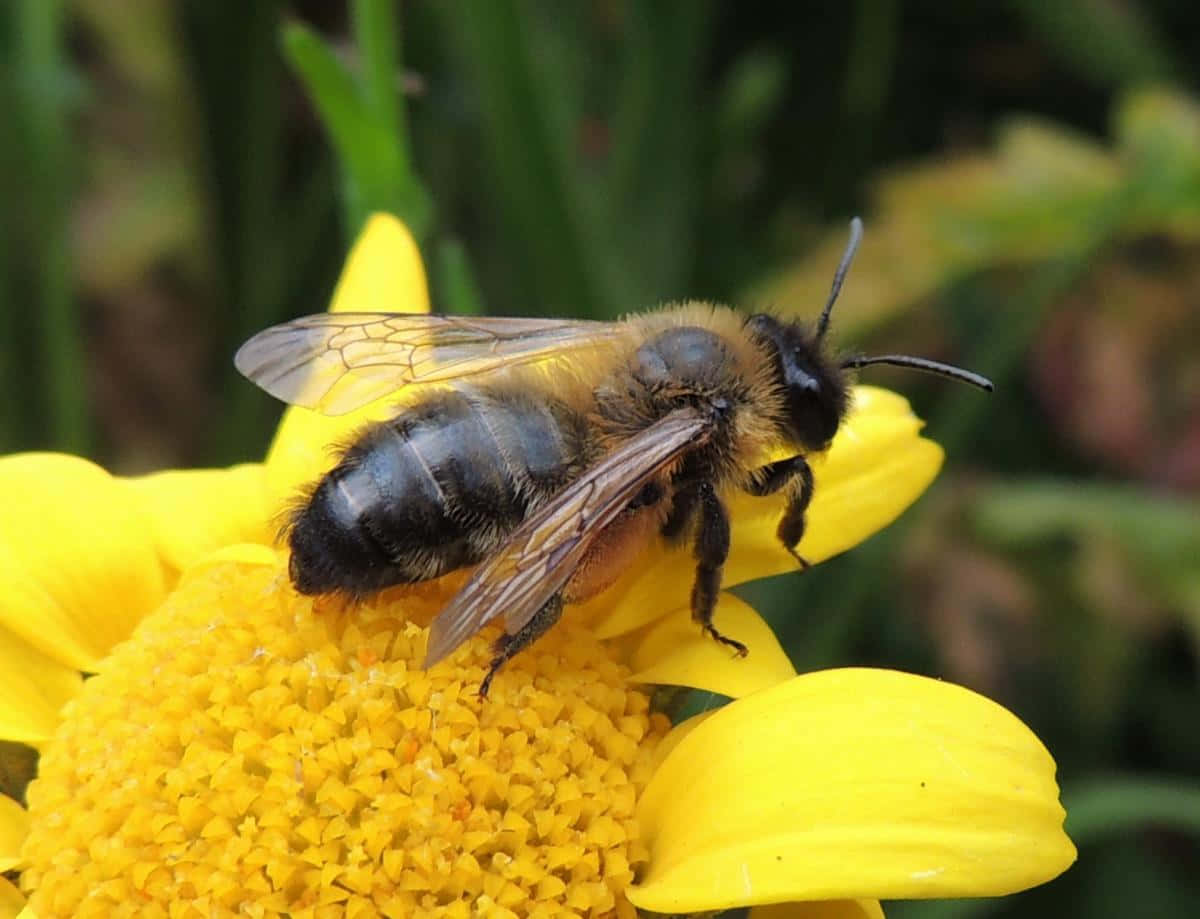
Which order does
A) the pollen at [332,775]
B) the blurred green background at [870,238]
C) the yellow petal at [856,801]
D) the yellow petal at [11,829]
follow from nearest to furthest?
the yellow petal at [856,801], the pollen at [332,775], the yellow petal at [11,829], the blurred green background at [870,238]

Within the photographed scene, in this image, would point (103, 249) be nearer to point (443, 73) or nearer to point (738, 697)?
point (443, 73)

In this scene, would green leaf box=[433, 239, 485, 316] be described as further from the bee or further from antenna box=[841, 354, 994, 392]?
antenna box=[841, 354, 994, 392]

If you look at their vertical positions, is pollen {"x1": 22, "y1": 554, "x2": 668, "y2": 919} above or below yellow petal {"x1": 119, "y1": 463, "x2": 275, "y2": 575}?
below

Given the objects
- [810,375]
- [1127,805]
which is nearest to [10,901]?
[810,375]

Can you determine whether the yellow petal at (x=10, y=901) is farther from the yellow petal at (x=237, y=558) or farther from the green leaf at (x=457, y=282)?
the green leaf at (x=457, y=282)

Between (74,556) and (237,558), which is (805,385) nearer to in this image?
(237,558)

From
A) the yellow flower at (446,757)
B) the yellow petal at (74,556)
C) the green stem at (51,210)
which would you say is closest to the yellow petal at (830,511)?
the yellow flower at (446,757)

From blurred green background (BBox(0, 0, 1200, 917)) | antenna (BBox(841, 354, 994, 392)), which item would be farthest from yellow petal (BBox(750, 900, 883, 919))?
blurred green background (BBox(0, 0, 1200, 917))
